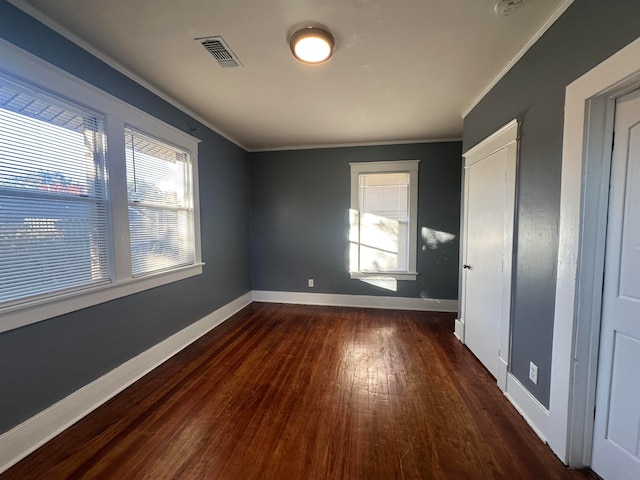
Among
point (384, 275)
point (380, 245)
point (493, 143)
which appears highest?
point (493, 143)

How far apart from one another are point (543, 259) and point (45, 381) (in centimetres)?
325

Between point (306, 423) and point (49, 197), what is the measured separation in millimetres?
2239

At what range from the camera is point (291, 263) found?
4.50 metres

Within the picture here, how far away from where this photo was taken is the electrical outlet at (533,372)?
1.75 metres

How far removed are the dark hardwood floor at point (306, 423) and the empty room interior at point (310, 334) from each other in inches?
0.6

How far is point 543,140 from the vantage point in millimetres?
1685

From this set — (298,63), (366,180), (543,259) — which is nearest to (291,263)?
(366,180)

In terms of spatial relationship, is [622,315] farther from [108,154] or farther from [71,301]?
[108,154]

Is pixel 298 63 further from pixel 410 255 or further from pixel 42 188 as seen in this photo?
pixel 410 255

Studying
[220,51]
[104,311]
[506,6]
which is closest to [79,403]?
[104,311]

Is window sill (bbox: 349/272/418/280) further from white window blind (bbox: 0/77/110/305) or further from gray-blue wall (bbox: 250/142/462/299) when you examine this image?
white window blind (bbox: 0/77/110/305)

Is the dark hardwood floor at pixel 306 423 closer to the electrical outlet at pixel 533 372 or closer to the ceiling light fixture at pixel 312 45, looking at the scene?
the electrical outlet at pixel 533 372

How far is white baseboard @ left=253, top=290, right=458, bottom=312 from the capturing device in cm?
405

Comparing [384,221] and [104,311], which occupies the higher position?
[384,221]
